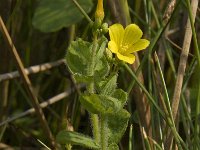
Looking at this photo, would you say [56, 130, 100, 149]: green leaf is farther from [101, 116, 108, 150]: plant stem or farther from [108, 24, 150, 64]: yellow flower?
[108, 24, 150, 64]: yellow flower

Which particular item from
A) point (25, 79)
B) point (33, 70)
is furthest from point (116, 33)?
point (33, 70)

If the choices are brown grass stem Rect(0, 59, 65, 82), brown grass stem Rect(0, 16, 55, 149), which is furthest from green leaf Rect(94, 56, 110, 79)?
brown grass stem Rect(0, 59, 65, 82)

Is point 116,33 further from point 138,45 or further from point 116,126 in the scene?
point 116,126

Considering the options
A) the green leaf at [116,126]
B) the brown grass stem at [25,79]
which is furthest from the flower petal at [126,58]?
the brown grass stem at [25,79]

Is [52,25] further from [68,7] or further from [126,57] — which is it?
[126,57]

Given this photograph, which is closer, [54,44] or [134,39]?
[134,39]

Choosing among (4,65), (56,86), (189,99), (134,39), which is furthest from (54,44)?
(134,39)
